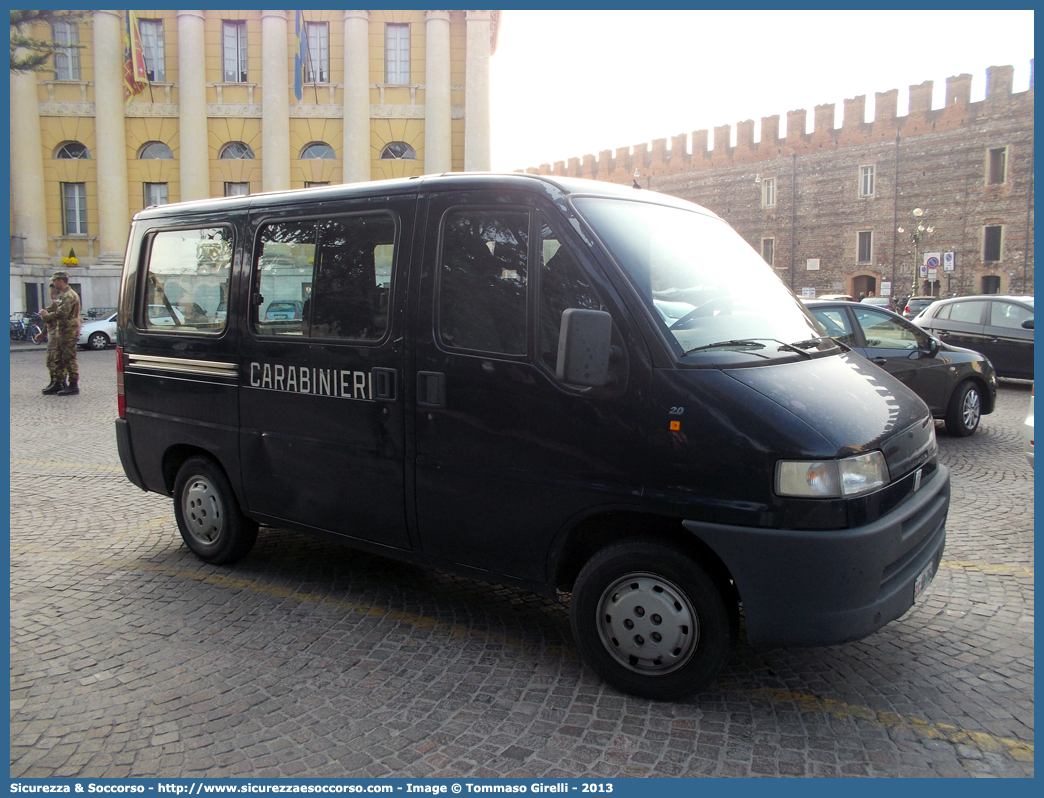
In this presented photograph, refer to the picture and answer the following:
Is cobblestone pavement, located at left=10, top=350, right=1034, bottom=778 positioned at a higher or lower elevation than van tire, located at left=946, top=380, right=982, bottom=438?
lower

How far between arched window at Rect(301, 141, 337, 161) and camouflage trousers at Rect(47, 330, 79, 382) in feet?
74.0

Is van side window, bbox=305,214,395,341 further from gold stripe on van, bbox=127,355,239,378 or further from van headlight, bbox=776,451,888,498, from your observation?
van headlight, bbox=776,451,888,498

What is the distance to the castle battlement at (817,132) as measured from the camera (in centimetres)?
4572

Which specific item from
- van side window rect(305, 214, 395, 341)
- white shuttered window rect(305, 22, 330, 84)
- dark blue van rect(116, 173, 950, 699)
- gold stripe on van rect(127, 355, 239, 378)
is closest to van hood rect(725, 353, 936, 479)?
dark blue van rect(116, 173, 950, 699)

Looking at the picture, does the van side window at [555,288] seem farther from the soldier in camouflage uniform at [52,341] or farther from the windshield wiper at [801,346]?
the soldier in camouflage uniform at [52,341]

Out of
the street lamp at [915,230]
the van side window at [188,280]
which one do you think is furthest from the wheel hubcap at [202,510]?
the street lamp at [915,230]

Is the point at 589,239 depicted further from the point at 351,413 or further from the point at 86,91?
the point at 86,91

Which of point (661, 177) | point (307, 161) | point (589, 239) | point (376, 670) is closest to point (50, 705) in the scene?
point (376, 670)

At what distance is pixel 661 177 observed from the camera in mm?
57750

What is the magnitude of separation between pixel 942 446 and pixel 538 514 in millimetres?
7025

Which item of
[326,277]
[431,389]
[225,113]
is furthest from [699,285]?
[225,113]

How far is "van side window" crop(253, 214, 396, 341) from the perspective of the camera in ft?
13.6

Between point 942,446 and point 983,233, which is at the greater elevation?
point 983,233

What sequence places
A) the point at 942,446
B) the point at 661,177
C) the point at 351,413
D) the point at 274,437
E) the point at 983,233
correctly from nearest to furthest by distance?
the point at 351,413, the point at 274,437, the point at 942,446, the point at 983,233, the point at 661,177
